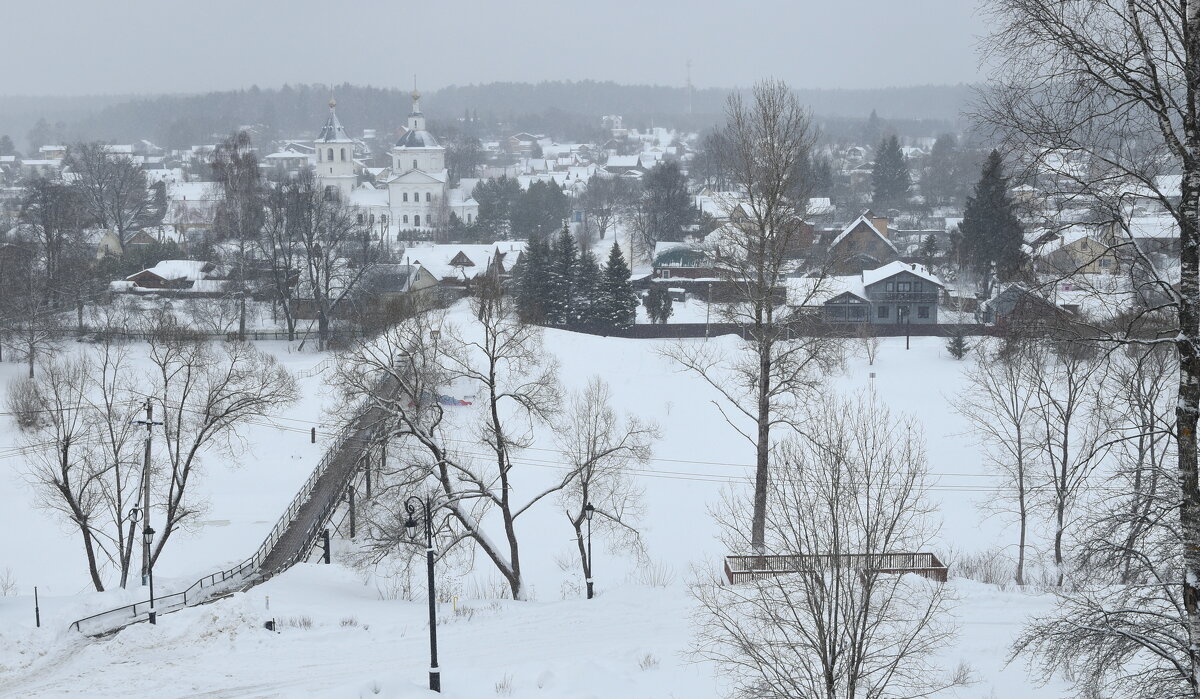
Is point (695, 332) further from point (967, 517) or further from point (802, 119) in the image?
point (802, 119)

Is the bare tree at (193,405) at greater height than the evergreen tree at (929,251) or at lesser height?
lesser

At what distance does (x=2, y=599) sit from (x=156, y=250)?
52194mm

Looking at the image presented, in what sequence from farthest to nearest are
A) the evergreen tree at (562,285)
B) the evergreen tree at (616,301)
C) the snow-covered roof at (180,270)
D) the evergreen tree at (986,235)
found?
1. the snow-covered roof at (180,270)
2. the evergreen tree at (562,285)
3. the evergreen tree at (616,301)
4. the evergreen tree at (986,235)

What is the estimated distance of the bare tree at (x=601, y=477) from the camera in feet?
63.2

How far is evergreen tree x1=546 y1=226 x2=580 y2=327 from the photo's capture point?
48.7 metres

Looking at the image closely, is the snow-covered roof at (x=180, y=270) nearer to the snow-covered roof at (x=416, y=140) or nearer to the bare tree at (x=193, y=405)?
the bare tree at (x=193, y=405)

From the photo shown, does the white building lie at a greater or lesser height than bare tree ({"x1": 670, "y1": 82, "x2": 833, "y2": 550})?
greater

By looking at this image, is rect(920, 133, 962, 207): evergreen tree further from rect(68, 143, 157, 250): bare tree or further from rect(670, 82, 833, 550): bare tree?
rect(670, 82, 833, 550): bare tree

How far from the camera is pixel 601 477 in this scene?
23062 mm

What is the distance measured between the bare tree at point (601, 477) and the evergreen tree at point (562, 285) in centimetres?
1906

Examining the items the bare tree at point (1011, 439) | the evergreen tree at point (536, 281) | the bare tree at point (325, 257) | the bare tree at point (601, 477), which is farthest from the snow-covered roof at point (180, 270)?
the bare tree at point (1011, 439)

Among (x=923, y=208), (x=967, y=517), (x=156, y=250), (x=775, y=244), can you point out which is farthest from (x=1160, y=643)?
(x=923, y=208)

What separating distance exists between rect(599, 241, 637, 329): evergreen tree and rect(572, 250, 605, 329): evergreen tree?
20 centimetres

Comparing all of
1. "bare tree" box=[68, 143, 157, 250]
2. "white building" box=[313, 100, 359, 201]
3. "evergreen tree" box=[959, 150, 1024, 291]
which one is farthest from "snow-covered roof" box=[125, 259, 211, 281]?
"white building" box=[313, 100, 359, 201]
